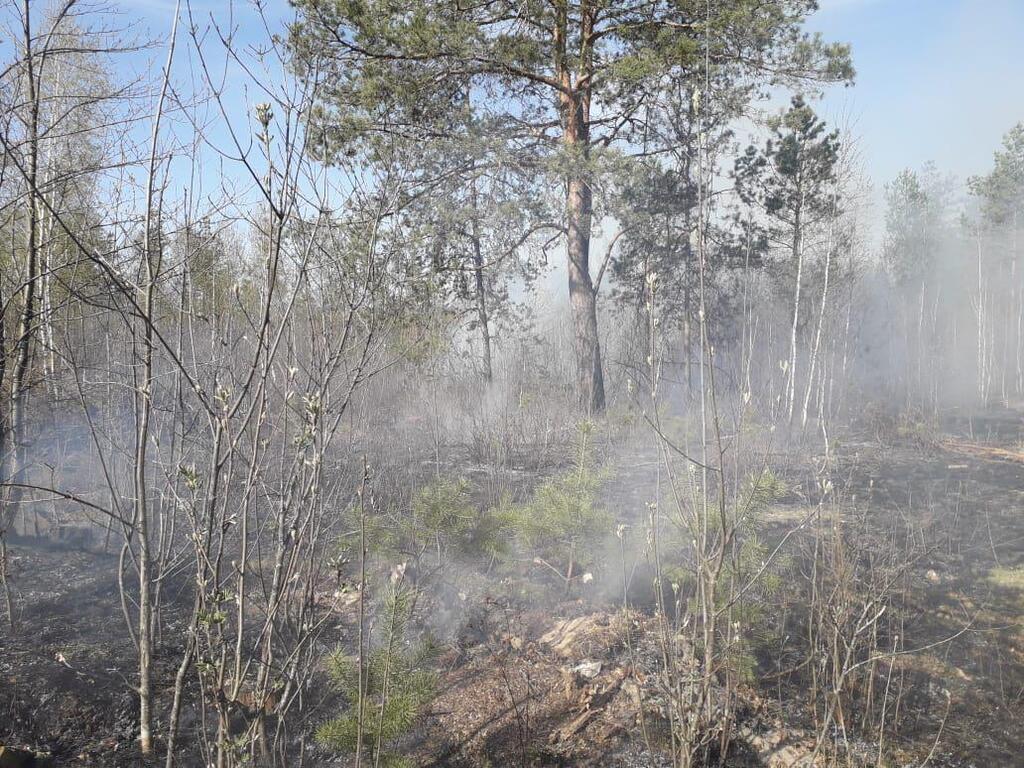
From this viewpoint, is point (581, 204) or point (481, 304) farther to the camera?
point (481, 304)

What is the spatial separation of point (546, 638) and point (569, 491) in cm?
88

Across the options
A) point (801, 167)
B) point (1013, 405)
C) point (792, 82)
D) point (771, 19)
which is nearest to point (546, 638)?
point (771, 19)

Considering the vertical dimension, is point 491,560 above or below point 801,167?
below

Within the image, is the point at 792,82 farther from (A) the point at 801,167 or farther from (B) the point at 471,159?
(B) the point at 471,159

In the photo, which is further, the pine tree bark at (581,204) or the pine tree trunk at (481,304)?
the pine tree trunk at (481,304)

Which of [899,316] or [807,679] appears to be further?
[899,316]

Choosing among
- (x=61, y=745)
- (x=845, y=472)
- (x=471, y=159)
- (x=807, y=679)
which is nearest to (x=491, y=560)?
(x=807, y=679)

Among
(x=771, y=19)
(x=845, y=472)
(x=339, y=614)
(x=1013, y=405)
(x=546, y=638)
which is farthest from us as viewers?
(x=1013, y=405)

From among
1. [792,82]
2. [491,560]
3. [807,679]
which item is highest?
[792,82]

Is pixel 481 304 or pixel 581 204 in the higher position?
pixel 581 204

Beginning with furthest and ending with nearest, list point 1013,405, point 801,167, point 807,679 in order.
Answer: point 1013,405
point 801,167
point 807,679

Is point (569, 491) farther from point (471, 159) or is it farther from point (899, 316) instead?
point (899, 316)

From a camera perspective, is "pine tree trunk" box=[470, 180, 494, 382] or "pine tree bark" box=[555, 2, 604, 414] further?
"pine tree trunk" box=[470, 180, 494, 382]

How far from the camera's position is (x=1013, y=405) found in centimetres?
1248
